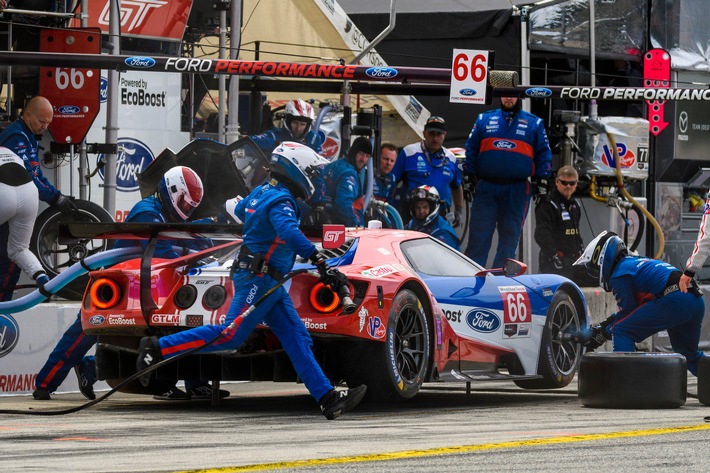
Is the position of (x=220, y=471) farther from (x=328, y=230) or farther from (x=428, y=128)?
(x=428, y=128)

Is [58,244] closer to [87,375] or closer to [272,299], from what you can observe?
[87,375]

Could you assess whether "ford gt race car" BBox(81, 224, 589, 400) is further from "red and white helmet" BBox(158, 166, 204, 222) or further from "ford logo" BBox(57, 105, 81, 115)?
"ford logo" BBox(57, 105, 81, 115)

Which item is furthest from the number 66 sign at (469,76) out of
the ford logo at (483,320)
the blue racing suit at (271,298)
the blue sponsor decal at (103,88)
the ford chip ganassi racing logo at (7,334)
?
the blue racing suit at (271,298)

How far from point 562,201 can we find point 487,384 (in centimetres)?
338

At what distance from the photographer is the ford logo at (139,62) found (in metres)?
13.1

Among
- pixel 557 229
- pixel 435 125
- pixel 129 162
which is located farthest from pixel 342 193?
pixel 557 229

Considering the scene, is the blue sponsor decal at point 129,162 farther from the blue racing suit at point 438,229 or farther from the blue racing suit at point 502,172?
the blue racing suit at point 502,172

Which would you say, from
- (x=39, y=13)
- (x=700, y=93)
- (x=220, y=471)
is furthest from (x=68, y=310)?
(x=700, y=93)

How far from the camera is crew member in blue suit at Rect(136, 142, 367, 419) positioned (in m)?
9.09

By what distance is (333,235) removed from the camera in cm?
922

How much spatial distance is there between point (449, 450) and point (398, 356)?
261 centimetres

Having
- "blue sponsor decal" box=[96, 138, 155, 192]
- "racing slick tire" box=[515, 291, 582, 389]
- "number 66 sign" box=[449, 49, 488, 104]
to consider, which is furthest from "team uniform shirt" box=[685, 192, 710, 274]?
"blue sponsor decal" box=[96, 138, 155, 192]

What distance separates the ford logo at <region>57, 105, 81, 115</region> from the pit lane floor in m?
3.03

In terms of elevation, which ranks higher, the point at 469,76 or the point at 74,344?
the point at 469,76
